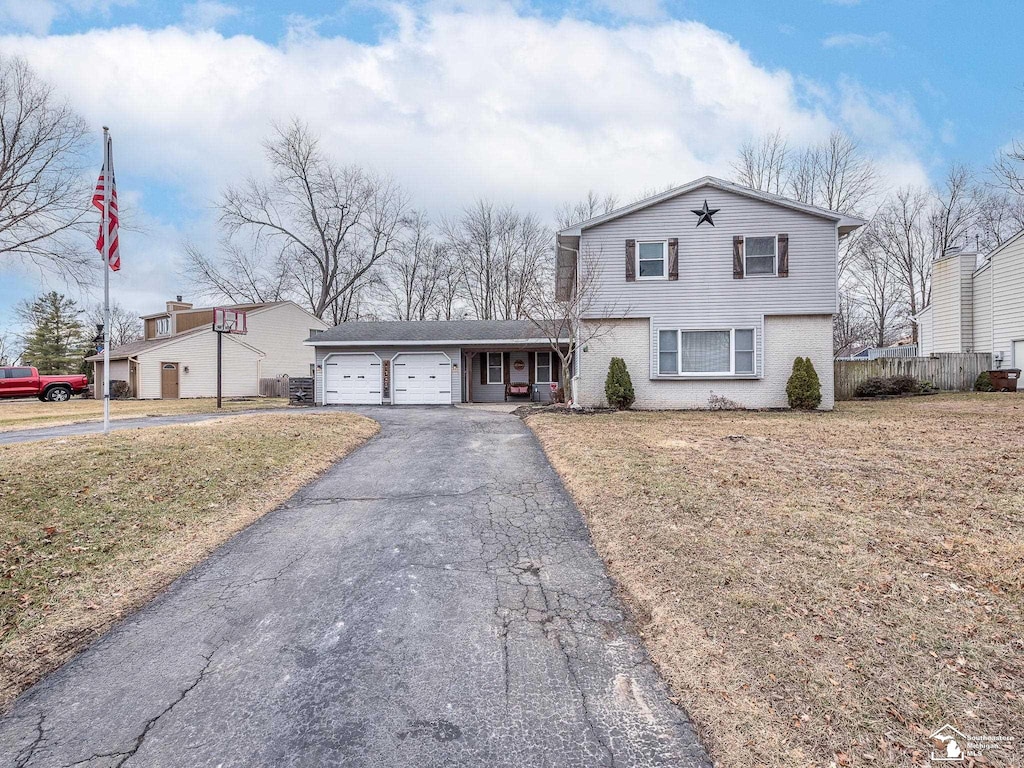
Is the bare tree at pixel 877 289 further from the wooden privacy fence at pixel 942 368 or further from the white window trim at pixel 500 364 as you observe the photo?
the white window trim at pixel 500 364

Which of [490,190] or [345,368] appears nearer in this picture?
[345,368]

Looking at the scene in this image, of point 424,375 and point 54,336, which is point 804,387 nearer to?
point 424,375

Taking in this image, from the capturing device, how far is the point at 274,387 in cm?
2692

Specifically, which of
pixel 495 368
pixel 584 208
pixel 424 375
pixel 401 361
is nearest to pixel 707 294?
pixel 495 368

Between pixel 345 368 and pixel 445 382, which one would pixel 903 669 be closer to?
pixel 445 382

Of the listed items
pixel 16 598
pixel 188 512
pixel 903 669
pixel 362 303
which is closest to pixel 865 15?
pixel 903 669

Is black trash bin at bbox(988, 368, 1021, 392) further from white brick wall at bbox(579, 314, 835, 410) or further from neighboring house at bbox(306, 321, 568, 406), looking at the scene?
neighboring house at bbox(306, 321, 568, 406)

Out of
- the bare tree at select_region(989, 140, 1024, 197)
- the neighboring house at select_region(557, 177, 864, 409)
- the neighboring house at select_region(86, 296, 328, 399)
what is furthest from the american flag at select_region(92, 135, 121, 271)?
the bare tree at select_region(989, 140, 1024, 197)

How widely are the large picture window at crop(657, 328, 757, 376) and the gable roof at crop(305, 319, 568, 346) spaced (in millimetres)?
4672

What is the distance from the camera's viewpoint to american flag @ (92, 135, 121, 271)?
25.9ft

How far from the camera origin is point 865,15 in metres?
12.4

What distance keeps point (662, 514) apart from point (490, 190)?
102 feet

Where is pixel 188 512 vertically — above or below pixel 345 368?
below

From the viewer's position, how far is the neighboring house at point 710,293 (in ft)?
47.3
